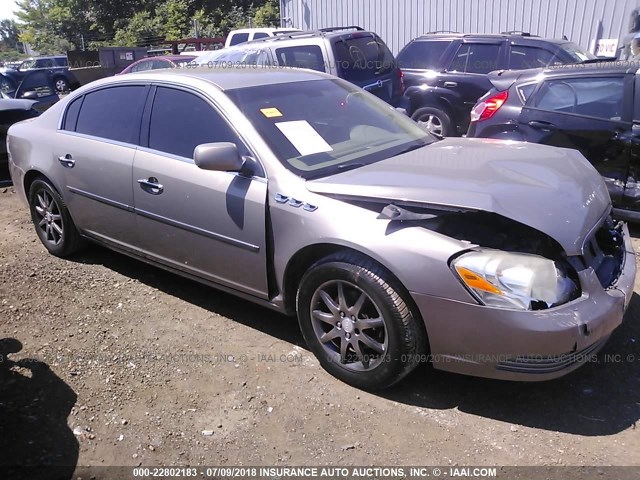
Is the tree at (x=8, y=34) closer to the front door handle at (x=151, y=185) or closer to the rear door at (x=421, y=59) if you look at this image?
the rear door at (x=421, y=59)

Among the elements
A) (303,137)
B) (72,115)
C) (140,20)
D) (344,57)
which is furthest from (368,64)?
(140,20)

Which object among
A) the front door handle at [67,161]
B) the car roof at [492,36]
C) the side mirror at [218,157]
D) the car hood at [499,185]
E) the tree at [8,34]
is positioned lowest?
the tree at [8,34]

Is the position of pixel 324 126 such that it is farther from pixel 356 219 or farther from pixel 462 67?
pixel 462 67

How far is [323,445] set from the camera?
2.78m

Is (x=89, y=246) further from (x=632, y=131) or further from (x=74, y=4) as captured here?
(x=74, y=4)

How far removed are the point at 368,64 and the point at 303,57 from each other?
98cm

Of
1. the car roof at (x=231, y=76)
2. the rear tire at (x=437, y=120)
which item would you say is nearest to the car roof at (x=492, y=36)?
the rear tire at (x=437, y=120)

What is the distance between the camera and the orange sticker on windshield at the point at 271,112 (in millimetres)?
3544

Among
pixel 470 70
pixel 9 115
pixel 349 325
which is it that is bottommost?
pixel 349 325

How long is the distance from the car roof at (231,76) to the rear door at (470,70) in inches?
194

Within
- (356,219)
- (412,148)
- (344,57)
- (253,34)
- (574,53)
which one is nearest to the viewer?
(356,219)

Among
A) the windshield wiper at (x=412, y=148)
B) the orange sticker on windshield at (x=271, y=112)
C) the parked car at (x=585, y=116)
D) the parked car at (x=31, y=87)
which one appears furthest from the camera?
the parked car at (x=31, y=87)

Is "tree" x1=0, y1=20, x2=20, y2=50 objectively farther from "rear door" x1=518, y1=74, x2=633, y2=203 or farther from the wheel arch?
the wheel arch

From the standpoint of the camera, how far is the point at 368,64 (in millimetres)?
8523
